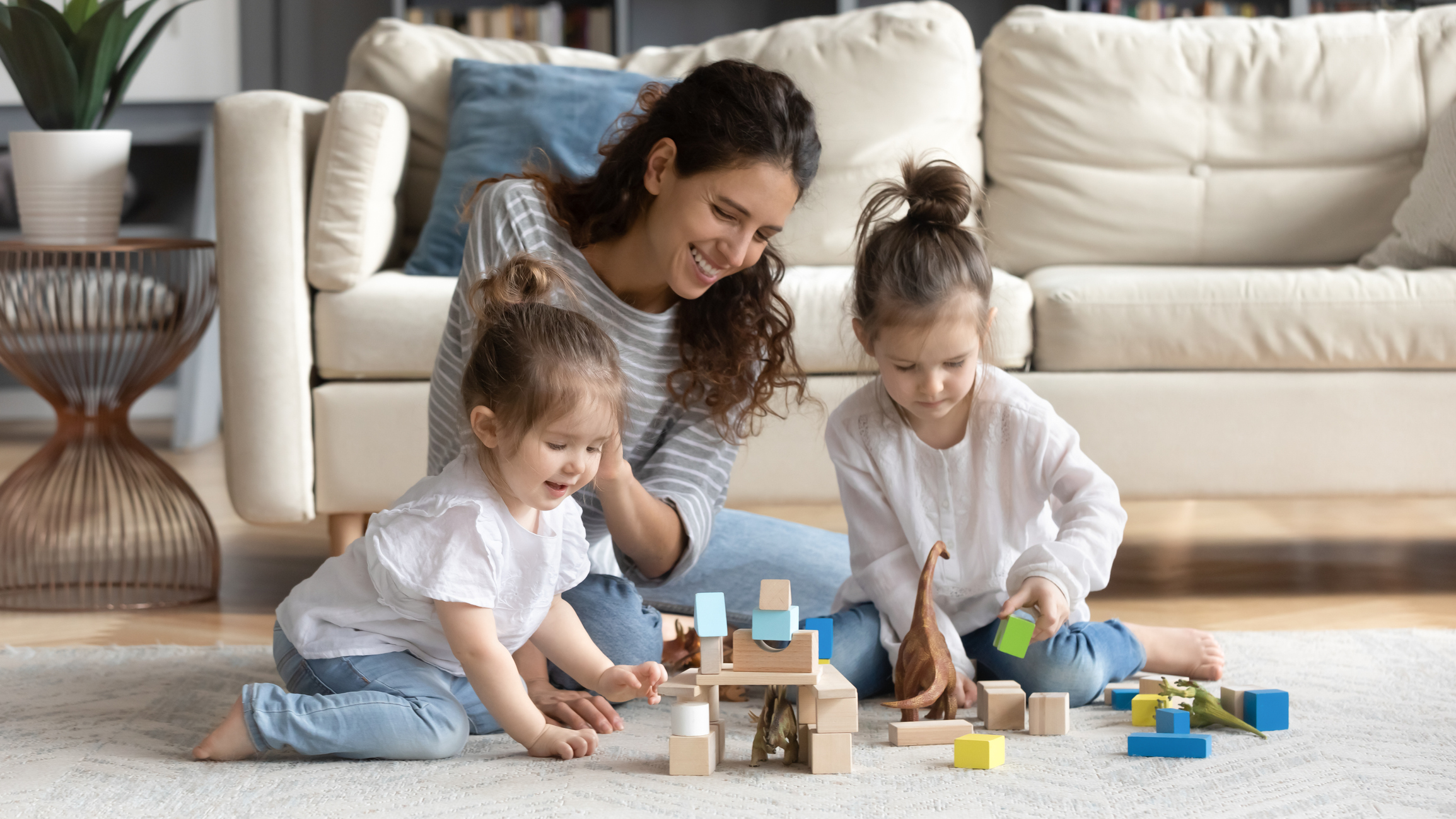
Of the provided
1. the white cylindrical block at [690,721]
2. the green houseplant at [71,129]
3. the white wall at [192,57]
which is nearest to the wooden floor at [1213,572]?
Result: the green houseplant at [71,129]

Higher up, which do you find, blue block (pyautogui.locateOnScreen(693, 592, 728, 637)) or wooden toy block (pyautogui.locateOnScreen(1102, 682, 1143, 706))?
A: blue block (pyautogui.locateOnScreen(693, 592, 728, 637))

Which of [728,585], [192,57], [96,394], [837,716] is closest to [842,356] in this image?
[728,585]

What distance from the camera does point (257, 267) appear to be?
1.76 metres

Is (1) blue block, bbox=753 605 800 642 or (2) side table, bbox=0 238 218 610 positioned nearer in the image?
(1) blue block, bbox=753 605 800 642

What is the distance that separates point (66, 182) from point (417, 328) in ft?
1.83

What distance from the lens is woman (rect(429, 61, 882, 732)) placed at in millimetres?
1222

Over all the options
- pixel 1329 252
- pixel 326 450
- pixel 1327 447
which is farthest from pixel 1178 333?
pixel 326 450

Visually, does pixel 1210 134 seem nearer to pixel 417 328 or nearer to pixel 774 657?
pixel 417 328

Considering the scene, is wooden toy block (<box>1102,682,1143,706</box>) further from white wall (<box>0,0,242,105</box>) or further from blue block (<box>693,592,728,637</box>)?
white wall (<box>0,0,242,105</box>)

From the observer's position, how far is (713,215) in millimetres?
1218

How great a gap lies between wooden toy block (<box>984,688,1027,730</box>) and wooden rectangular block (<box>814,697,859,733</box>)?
0.20m

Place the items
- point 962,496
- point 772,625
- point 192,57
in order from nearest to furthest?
point 772,625, point 962,496, point 192,57

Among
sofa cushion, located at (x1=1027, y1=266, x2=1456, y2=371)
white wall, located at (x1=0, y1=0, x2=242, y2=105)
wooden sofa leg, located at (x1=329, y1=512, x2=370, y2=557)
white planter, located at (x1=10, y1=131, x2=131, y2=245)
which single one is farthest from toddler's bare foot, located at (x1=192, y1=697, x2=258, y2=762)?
white wall, located at (x1=0, y1=0, x2=242, y2=105)

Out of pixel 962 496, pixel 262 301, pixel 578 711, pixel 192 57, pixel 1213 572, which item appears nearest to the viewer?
pixel 578 711
